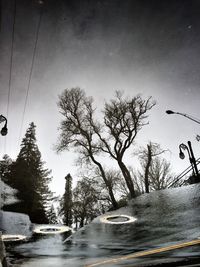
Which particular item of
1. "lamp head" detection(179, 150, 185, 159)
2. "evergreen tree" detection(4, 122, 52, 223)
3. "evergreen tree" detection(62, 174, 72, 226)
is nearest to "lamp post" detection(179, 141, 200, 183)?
"lamp head" detection(179, 150, 185, 159)

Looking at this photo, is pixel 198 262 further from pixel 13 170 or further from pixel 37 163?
pixel 37 163

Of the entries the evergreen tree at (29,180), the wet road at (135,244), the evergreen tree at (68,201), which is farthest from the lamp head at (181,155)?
the evergreen tree at (68,201)

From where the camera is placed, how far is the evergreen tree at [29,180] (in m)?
18.9

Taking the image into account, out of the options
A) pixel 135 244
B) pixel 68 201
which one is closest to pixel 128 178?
pixel 135 244

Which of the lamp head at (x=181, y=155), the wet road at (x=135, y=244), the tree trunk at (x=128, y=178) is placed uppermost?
the lamp head at (x=181, y=155)

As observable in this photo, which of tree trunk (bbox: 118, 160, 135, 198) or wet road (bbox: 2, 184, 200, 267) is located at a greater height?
tree trunk (bbox: 118, 160, 135, 198)

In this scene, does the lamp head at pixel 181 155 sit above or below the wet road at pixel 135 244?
above

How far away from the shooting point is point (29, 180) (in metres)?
24.3

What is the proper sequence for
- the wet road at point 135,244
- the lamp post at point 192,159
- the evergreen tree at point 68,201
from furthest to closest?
1. the evergreen tree at point 68,201
2. the lamp post at point 192,159
3. the wet road at point 135,244

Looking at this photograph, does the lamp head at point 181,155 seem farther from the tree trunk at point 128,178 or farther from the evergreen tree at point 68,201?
the evergreen tree at point 68,201

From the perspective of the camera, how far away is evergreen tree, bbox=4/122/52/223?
18.9 m

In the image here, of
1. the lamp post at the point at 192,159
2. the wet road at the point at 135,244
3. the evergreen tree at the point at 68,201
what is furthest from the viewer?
the evergreen tree at the point at 68,201

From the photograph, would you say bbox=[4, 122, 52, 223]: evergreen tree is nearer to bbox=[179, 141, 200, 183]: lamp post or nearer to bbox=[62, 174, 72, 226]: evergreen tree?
bbox=[62, 174, 72, 226]: evergreen tree

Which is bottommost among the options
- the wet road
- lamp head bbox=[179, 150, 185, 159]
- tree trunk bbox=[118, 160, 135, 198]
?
the wet road
